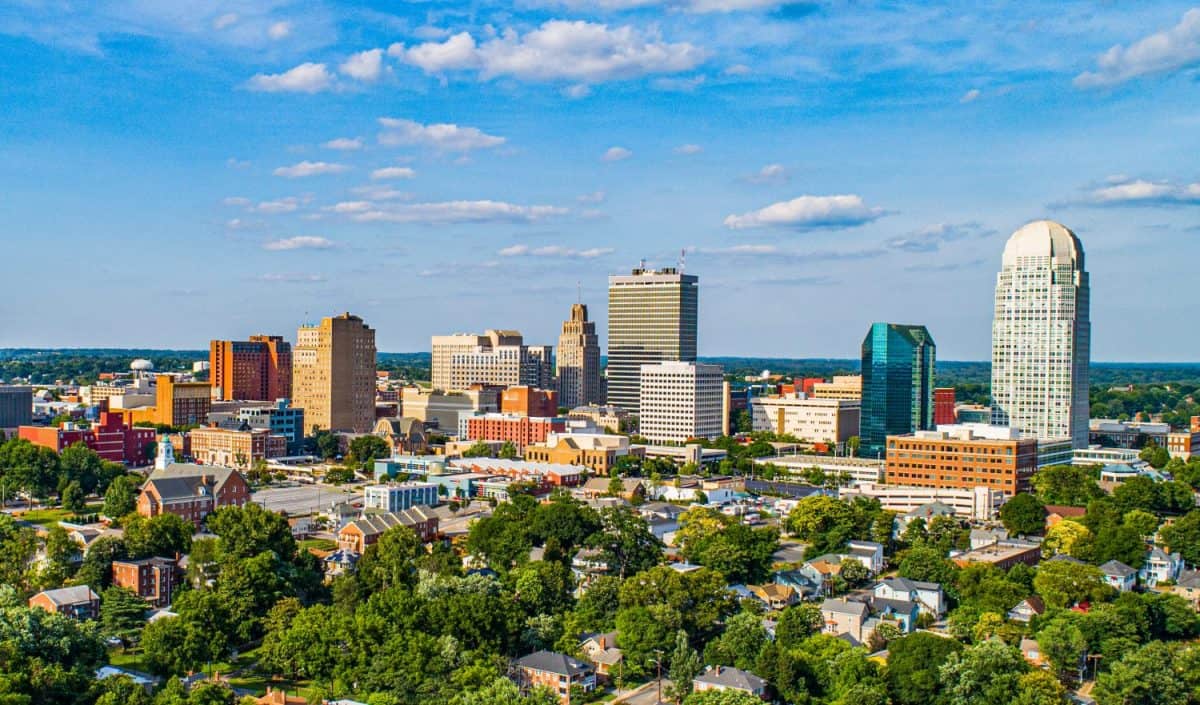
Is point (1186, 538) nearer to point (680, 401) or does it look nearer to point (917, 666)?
point (917, 666)

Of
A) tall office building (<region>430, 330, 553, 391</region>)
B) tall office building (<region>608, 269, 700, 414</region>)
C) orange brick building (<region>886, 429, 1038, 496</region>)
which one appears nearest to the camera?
orange brick building (<region>886, 429, 1038, 496</region>)

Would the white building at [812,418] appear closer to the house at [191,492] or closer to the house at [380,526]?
the house at [380,526]

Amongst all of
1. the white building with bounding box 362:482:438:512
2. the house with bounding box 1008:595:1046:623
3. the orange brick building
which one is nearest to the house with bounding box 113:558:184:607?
the white building with bounding box 362:482:438:512

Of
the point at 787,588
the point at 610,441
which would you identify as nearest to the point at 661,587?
the point at 787,588

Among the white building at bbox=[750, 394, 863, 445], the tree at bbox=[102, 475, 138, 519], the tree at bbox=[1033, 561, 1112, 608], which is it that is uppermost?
the white building at bbox=[750, 394, 863, 445]

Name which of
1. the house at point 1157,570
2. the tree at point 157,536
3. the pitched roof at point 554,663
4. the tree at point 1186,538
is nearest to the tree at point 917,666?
the pitched roof at point 554,663

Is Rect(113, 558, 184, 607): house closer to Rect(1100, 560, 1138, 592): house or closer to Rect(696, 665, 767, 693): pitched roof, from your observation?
Rect(696, 665, 767, 693): pitched roof

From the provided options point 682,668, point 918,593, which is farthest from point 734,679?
point 918,593
